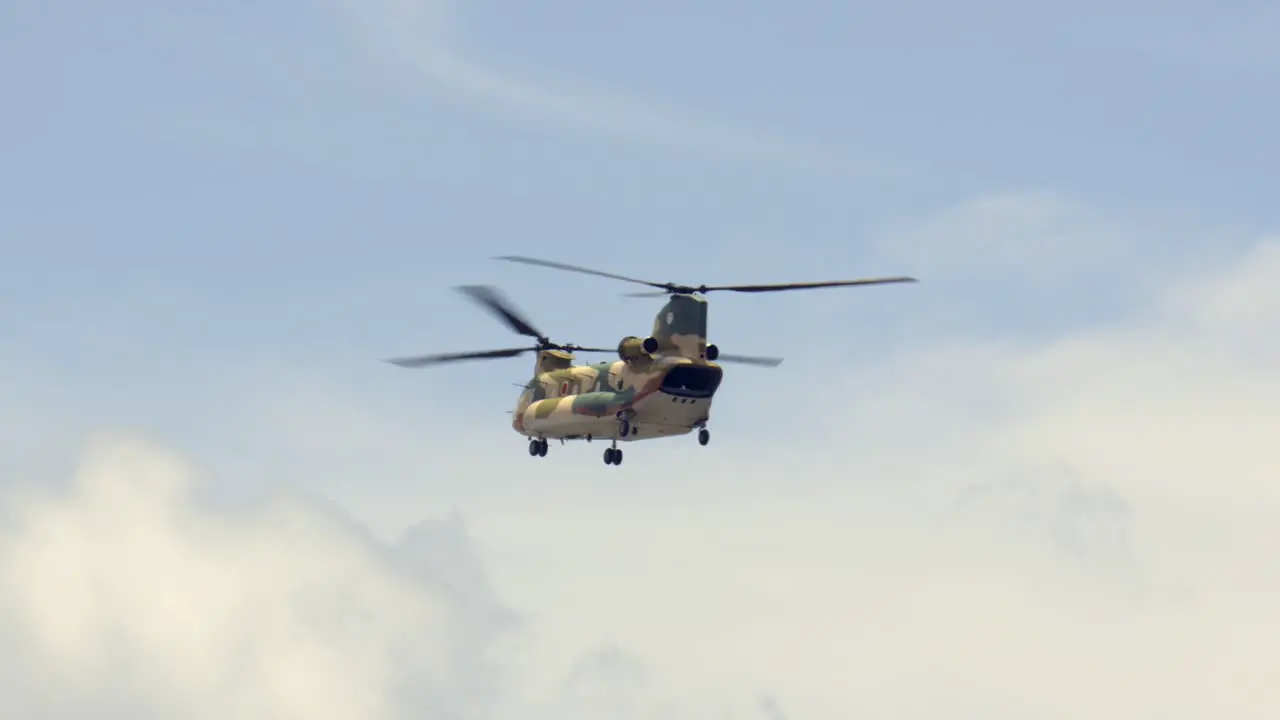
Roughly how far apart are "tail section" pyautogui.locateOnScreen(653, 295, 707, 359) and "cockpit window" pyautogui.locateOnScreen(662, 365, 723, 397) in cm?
119

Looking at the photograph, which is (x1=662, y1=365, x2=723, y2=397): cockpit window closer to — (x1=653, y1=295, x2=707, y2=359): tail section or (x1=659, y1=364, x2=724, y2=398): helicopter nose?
(x1=659, y1=364, x2=724, y2=398): helicopter nose

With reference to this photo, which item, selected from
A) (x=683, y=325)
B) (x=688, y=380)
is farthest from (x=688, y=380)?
(x=683, y=325)

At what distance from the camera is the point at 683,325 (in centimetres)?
10731

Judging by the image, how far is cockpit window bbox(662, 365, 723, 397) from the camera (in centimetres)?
10631

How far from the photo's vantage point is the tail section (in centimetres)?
10731

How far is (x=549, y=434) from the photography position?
11888cm

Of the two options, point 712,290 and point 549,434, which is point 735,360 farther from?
point 549,434

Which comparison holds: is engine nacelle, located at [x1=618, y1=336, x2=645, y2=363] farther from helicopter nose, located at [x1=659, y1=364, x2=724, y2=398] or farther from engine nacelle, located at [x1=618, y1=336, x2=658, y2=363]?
helicopter nose, located at [x1=659, y1=364, x2=724, y2=398]

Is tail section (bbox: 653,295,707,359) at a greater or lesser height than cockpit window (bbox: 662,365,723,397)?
greater

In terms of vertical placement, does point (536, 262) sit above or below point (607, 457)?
above

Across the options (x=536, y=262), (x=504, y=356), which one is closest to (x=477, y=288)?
(x=504, y=356)

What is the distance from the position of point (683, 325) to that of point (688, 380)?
3.20 meters

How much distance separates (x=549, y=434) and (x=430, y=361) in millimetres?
8811

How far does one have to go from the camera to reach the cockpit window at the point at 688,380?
106 metres
